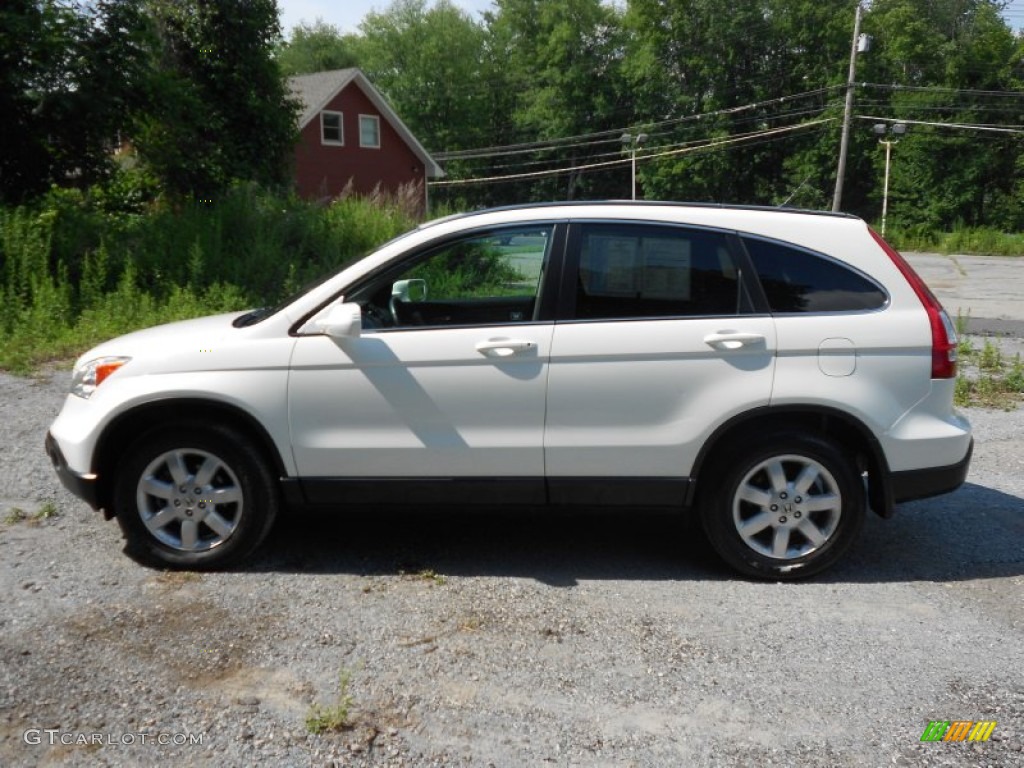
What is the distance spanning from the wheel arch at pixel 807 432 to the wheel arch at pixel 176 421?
81.0 inches

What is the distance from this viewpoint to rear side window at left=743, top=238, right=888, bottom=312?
464cm

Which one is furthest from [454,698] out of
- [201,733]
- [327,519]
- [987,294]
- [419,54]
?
[419,54]

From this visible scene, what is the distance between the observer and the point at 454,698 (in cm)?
354

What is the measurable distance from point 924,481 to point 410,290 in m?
2.75

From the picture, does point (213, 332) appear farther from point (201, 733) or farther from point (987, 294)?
point (987, 294)

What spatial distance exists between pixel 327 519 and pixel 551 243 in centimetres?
212

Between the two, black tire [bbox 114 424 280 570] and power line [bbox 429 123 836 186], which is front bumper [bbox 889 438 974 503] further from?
power line [bbox 429 123 836 186]

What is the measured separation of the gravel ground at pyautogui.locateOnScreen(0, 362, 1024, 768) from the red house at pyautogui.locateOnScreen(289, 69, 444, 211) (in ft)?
114

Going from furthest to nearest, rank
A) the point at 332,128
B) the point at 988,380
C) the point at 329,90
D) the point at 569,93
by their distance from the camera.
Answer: the point at 569,93
the point at 332,128
the point at 329,90
the point at 988,380

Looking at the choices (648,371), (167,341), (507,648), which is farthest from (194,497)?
(648,371)

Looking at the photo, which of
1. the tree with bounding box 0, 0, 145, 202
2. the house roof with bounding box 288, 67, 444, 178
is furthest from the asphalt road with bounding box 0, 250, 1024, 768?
the house roof with bounding box 288, 67, 444, 178

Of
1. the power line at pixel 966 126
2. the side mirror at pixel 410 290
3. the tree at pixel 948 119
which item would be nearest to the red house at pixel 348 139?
the power line at pixel 966 126

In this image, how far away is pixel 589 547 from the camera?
5215 mm

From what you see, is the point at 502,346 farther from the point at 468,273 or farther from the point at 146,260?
the point at 146,260
